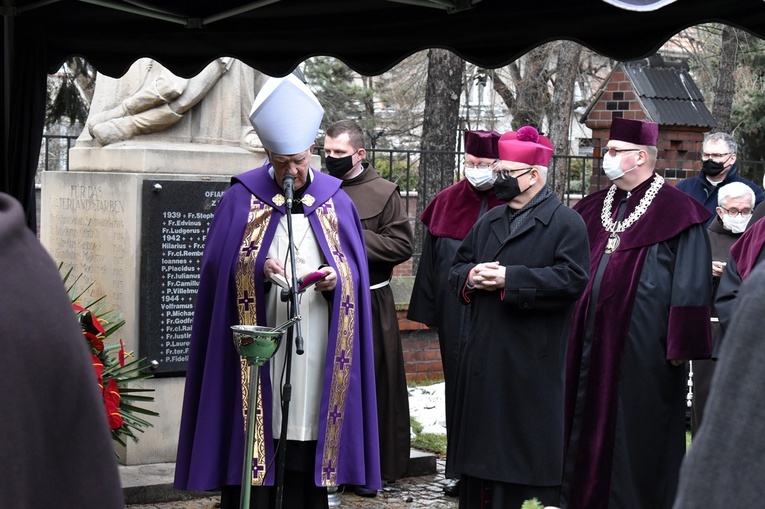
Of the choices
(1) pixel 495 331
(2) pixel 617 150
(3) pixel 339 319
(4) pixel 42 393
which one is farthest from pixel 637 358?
(4) pixel 42 393

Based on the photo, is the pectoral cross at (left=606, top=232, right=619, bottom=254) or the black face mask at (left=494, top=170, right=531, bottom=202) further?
the pectoral cross at (left=606, top=232, right=619, bottom=254)

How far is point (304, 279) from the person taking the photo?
478cm

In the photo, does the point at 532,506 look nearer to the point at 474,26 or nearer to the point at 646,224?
the point at 474,26

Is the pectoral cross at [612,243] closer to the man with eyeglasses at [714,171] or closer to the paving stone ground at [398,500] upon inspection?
the paving stone ground at [398,500]

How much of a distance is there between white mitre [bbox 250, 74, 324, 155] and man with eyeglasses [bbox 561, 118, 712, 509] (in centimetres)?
195

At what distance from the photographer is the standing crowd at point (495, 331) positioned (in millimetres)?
5176

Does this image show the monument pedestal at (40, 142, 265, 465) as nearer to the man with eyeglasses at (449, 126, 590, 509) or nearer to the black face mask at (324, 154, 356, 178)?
the black face mask at (324, 154, 356, 178)

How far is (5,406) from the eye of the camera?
55.0 inches

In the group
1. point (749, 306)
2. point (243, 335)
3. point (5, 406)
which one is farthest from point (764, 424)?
point (243, 335)

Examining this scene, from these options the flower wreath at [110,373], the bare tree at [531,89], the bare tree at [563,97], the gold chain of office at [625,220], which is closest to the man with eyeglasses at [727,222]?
the gold chain of office at [625,220]

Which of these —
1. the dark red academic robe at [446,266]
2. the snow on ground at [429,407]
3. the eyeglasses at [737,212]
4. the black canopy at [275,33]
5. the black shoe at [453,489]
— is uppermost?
the black canopy at [275,33]

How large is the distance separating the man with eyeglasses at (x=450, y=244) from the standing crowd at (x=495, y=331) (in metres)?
0.17

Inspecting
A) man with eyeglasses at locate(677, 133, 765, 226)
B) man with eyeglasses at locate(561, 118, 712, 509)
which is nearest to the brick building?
man with eyeglasses at locate(677, 133, 765, 226)

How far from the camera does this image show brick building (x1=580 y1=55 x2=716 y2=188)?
11641 mm
